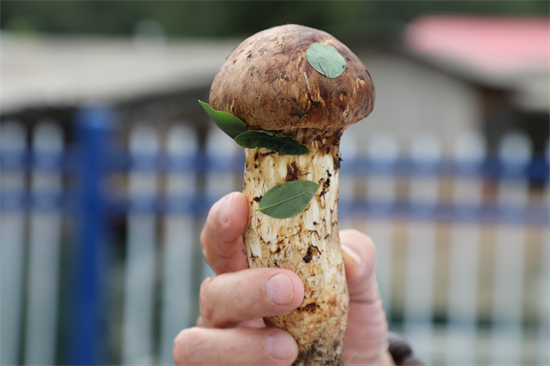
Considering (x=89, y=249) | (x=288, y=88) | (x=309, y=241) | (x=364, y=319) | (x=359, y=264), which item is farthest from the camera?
(x=89, y=249)

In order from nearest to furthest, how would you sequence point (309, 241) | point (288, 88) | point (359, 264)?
point (288, 88) < point (309, 241) < point (359, 264)

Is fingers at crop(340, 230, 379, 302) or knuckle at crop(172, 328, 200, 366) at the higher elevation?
fingers at crop(340, 230, 379, 302)

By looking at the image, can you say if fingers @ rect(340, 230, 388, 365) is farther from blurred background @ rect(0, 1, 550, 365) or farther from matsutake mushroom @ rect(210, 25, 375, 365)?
blurred background @ rect(0, 1, 550, 365)

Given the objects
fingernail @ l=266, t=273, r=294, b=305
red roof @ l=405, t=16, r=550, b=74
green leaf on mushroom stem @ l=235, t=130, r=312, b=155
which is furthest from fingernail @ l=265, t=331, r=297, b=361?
red roof @ l=405, t=16, r=550, b=74

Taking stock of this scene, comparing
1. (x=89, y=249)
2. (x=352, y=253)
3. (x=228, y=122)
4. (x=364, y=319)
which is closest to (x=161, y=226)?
(x=89, y=249)

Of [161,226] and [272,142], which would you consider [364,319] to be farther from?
[161,226]

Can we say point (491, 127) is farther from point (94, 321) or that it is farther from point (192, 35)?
point (192, 35)

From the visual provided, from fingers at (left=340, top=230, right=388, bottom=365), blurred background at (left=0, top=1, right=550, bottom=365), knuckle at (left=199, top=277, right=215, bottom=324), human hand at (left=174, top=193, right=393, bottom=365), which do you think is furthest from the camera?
blurred background at (left=0, top=1, right=550, bottom=365)

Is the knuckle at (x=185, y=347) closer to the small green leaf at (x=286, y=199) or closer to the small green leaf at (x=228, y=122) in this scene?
the small green leaf at (x=286, y=199)
